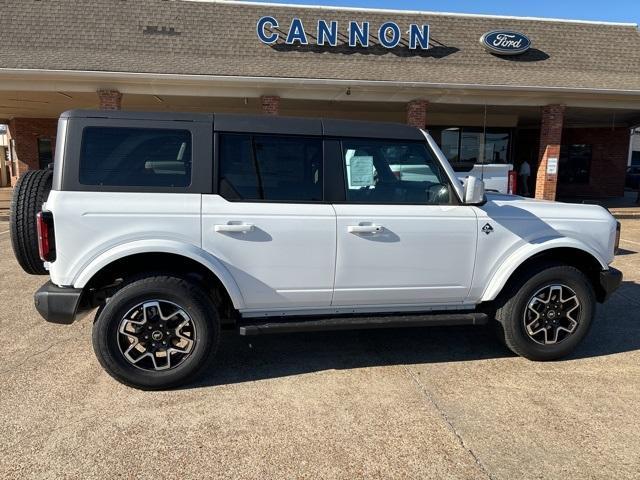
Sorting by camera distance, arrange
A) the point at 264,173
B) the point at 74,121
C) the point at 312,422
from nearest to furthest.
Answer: the point at 312,422, the point at 74,121, the point at 264,173

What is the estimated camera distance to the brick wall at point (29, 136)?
19.3 meters

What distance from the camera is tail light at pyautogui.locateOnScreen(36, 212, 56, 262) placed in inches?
127

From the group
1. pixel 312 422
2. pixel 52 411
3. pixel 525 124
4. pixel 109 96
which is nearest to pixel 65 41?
pixel 109 96

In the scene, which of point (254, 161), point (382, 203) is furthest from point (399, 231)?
point (254, 161)

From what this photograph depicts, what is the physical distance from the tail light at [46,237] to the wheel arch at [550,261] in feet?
10.5

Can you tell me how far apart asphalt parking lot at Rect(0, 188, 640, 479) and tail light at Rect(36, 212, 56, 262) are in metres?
0.97

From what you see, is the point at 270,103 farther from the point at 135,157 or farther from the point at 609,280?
the point at 609,280

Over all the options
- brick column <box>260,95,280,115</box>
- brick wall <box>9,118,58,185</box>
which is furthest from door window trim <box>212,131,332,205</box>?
brick wall <box>9,118,58,185</box>

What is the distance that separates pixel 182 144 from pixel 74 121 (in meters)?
0.72

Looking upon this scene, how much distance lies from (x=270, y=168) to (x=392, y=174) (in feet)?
3.18

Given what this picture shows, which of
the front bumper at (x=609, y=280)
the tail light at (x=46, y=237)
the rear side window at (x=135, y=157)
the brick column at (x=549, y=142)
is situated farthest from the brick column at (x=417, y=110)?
the tail light at (x=46, y=237)

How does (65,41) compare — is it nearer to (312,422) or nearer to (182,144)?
(182,144)

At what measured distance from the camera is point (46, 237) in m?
3.25

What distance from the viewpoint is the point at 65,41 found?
12.1 metres
